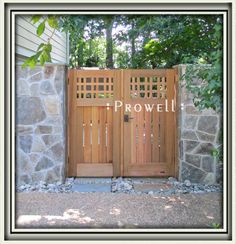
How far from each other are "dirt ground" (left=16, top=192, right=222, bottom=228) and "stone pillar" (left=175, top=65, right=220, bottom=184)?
0.60 meters

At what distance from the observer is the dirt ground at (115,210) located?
3918 mm

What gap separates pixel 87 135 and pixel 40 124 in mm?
694

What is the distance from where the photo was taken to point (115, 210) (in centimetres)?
430

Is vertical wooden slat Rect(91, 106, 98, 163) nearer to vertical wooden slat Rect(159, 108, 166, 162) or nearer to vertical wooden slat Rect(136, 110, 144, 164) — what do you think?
A: vertical wooden slat Rect(136, 110, 144, 164)

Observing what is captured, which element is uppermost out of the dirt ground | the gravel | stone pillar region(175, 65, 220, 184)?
stone pillar region(175, 65, 220, 184)

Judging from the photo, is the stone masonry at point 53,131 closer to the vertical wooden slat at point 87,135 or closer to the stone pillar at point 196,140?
the stone pillar at point 196,140

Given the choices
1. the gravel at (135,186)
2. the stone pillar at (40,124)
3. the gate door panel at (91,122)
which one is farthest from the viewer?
the gate door panel at (91,122)

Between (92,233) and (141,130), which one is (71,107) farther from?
(92,233)

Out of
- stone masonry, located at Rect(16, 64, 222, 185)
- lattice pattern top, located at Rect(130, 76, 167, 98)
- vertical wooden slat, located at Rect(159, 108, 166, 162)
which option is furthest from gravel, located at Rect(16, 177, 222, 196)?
lattice pattern top, located at Rect(130, 76, 167, 98)

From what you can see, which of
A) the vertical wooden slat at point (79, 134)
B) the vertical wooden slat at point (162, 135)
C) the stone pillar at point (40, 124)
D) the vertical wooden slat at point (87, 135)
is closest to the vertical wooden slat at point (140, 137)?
the vertical wooden slat at point (162, 135)

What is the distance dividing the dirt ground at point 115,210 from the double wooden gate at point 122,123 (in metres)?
0.86

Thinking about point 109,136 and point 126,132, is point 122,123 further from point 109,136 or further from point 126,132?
point 109,136

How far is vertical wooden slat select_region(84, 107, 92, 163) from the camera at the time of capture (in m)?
5.72

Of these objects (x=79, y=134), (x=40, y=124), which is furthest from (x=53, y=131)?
(x=79, y=134)
